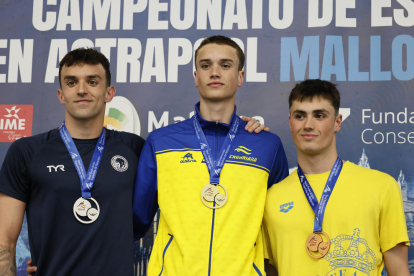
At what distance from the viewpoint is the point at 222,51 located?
267 cm

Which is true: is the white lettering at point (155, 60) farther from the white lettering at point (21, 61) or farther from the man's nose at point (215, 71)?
the man's nose at point (215, 71)

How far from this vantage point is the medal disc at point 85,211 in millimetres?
2396

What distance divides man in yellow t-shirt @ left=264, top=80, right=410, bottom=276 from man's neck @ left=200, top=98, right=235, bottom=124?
0.39 metres

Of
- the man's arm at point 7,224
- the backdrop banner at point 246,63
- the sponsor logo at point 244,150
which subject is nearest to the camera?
the man's arm at point 7,224

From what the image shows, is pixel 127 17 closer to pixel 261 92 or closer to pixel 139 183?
pixel 261 92

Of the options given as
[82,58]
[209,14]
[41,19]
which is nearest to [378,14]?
[209,14]

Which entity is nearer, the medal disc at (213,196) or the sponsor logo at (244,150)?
the medal disc at (213,196)

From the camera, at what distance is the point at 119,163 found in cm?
262

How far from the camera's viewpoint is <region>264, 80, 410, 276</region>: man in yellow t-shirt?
2.23 metres

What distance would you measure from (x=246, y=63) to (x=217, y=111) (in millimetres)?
1364

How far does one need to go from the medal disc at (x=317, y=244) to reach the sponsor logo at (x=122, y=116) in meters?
2.07

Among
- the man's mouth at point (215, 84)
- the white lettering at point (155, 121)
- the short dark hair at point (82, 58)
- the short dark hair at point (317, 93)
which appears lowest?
the short dark hair at point (317, 93)

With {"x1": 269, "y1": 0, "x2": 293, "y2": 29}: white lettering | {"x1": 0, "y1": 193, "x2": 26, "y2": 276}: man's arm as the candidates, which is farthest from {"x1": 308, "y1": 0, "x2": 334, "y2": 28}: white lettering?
{"x1": 0, "y1": 193, "x2": 26, "y2": 276}: man's arm

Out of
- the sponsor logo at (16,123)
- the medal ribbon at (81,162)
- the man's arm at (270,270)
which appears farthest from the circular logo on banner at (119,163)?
the sponsor logo at (16,123)
